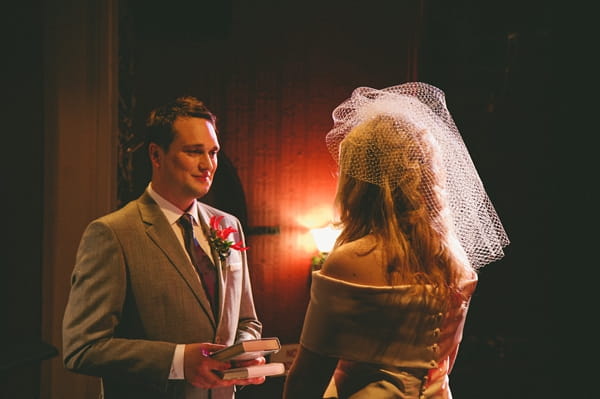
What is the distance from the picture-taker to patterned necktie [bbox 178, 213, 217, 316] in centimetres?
192

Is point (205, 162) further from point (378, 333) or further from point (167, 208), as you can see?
point (378, 333)

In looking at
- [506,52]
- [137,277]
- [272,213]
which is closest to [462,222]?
[137,277]

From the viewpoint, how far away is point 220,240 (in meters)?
2.01

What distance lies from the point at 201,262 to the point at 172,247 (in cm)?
13

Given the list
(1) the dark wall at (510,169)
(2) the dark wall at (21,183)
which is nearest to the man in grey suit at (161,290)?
(2) the dark wall at (21,183)

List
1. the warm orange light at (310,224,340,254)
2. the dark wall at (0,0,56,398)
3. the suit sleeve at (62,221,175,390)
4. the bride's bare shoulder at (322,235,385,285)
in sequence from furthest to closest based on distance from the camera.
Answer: the warm orange light at (310,224,340,254)
the dark wall at (0,0,56,398)
the suit sleeve at (62,221,175,390)
the bride's bare shoulder at (322,235,385,285)

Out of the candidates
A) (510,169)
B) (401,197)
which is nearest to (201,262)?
(401,197)

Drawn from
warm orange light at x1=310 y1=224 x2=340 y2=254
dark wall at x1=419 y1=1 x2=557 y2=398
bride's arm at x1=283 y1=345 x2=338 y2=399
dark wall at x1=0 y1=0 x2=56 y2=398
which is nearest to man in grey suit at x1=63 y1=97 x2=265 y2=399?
bride's arm at x1=283 y1=345 x2=338 y2=399

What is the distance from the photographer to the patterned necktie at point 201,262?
1921mm

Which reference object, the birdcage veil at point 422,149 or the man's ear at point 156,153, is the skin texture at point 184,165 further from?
the birdcage veil at point 422,149

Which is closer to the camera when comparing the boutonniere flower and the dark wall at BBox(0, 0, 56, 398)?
the boutonniere flower

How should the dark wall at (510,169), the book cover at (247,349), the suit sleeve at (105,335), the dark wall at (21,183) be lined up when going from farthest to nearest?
1. the dark wall at (510,169)
2. the dark wall at (21,183)
3. the suit sleeve at (105,335)
4. the book cover at (247,349)

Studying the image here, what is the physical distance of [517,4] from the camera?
166 inches

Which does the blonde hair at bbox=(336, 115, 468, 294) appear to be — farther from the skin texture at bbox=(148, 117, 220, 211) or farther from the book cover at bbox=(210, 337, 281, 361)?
the skin texture at bbox=(148, 117, 220, 211)
